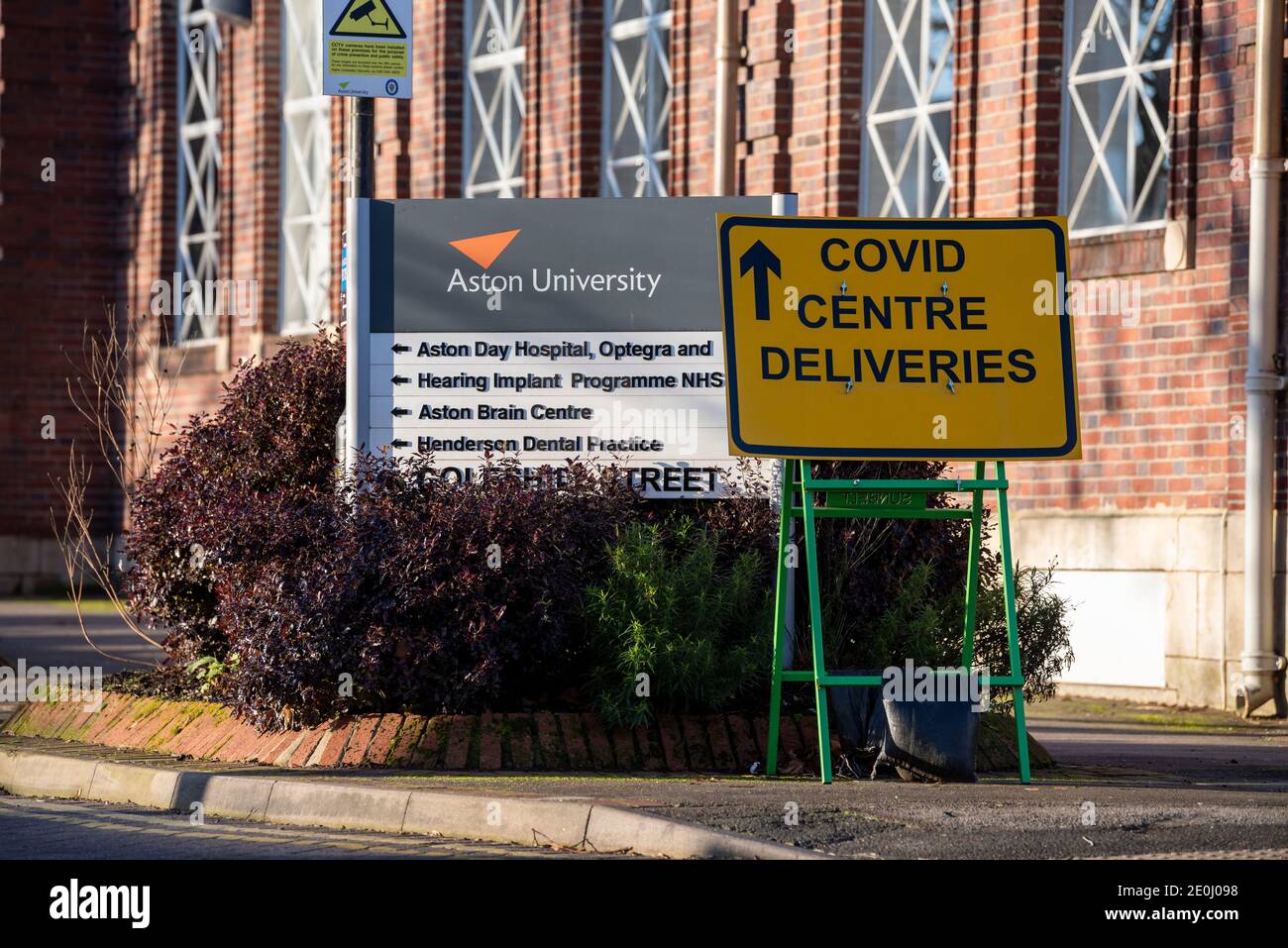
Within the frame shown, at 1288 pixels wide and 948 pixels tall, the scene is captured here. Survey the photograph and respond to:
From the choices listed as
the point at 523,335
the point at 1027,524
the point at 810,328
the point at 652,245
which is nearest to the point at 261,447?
the point at 523,335

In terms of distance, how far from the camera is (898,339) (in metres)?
9.91

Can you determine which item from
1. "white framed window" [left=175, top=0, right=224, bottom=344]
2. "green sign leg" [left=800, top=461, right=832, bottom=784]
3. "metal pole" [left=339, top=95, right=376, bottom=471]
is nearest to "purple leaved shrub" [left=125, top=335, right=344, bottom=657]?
"metal pole" [left=339, top=95, right=376, bottom=471]

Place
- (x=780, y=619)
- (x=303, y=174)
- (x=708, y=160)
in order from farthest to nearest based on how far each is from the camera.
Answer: (x=303, y=174) < (x=708, y=160) < (x=780, y=619)

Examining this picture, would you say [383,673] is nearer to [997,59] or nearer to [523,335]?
[523,335]

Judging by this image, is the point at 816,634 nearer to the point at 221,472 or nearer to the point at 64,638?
the point at 221,472

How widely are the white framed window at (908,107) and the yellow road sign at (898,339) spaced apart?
7.92 m

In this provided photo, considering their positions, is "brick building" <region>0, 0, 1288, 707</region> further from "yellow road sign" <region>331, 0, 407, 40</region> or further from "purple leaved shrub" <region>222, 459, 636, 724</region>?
"yellow road sign" <region>331, 0, 407, 40</region>

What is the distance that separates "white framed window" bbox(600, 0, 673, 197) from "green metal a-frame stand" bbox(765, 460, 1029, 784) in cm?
1160

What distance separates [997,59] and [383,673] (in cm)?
923

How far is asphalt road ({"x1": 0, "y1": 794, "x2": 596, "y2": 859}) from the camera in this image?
796 cm

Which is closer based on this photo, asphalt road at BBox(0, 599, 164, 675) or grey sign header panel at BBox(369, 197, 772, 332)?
grey sign header panel at BBox(369, 197, 772, 332)

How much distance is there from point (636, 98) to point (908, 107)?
3960 millimetres

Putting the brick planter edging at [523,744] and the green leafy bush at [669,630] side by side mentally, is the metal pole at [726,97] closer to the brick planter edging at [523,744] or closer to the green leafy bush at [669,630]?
the green leafy bush at [669,630]

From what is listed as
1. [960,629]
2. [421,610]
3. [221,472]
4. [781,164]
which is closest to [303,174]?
[781,164]
